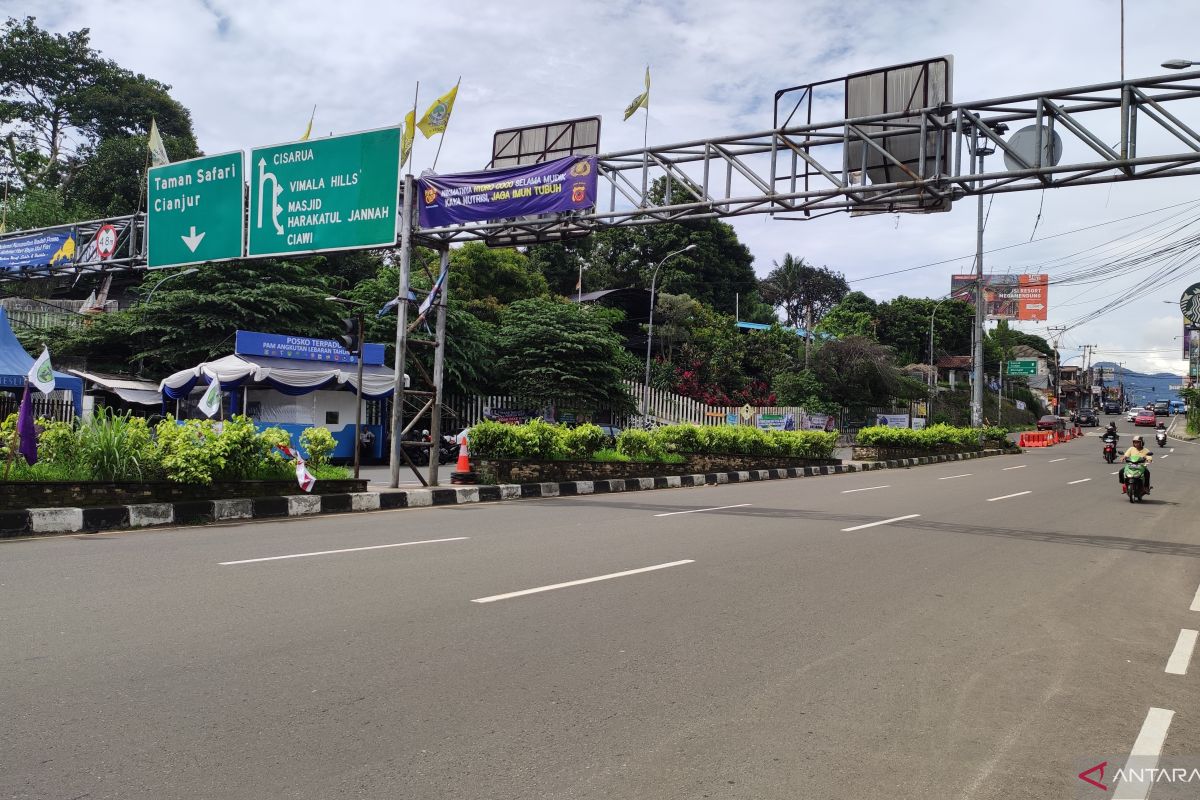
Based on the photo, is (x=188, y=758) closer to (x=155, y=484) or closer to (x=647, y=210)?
(x=155, y=484)

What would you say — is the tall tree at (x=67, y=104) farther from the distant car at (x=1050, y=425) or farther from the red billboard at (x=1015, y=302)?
the red billboard at (x=1015, y=302)

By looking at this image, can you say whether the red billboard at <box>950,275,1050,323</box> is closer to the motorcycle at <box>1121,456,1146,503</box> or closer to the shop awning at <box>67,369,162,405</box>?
the motorcycle at <box>1121,456,1146,503</box>

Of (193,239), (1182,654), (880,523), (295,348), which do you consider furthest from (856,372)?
(1182,654)

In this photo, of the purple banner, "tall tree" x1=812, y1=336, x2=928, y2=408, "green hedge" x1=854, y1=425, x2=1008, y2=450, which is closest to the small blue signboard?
the purple banner

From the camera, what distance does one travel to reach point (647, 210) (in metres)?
13.3

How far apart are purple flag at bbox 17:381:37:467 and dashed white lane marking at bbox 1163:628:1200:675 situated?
11745 mm

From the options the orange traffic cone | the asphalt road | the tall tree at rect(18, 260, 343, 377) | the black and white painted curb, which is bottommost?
the asphalt road

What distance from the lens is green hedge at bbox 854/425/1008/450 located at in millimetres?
32094

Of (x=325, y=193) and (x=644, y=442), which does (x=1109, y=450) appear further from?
(x=325, y=193)

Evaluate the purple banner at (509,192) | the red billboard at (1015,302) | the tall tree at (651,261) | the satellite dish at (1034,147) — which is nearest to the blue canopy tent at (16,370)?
the purple banner at (509,192)

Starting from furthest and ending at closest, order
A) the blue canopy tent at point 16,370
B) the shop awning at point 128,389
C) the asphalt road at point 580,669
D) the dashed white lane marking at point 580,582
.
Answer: the shop awning at point 128,389, the blue canopy tent at point 16,370, the dashed white lane marking at point 580,582, the asphalt road at point 580,669

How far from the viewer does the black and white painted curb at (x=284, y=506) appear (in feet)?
32.5

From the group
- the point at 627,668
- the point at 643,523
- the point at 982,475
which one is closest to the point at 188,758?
the point at 627,668

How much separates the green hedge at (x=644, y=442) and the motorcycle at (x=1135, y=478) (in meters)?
9.19
